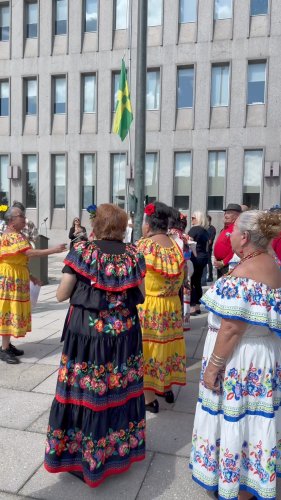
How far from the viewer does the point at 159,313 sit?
368cm

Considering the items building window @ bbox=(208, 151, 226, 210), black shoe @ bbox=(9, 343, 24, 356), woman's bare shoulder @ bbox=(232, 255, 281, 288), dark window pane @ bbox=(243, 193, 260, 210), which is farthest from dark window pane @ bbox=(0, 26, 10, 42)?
woman's bare shoulder @ bbox=(232, 255, 281, 288)

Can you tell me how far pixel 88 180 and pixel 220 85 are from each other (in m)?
6.89

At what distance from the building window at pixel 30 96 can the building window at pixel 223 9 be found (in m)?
8.53

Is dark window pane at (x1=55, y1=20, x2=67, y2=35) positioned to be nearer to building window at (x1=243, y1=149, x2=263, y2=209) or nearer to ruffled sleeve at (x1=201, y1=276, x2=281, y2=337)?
building window at (x1=243, y1=149, x2=263, y2=209)

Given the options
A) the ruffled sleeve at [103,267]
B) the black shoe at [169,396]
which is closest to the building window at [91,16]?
the black shoe at [169,396]

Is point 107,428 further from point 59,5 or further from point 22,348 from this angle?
point 59,5

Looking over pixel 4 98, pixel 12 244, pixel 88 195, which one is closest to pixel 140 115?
pixel 12 244

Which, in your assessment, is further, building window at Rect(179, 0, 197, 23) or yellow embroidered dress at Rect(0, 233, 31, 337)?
building window at Rect(179, 0, 197, 23)

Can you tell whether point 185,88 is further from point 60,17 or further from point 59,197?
point 59,197

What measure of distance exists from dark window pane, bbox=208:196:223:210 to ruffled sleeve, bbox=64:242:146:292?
1514 cm

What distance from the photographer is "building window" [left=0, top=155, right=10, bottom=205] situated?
20312 mm

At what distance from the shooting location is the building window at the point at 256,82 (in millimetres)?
16391

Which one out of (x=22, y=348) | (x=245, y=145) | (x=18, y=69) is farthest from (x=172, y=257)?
(x=18, y=69)

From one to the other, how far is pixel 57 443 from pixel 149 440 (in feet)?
2.91
